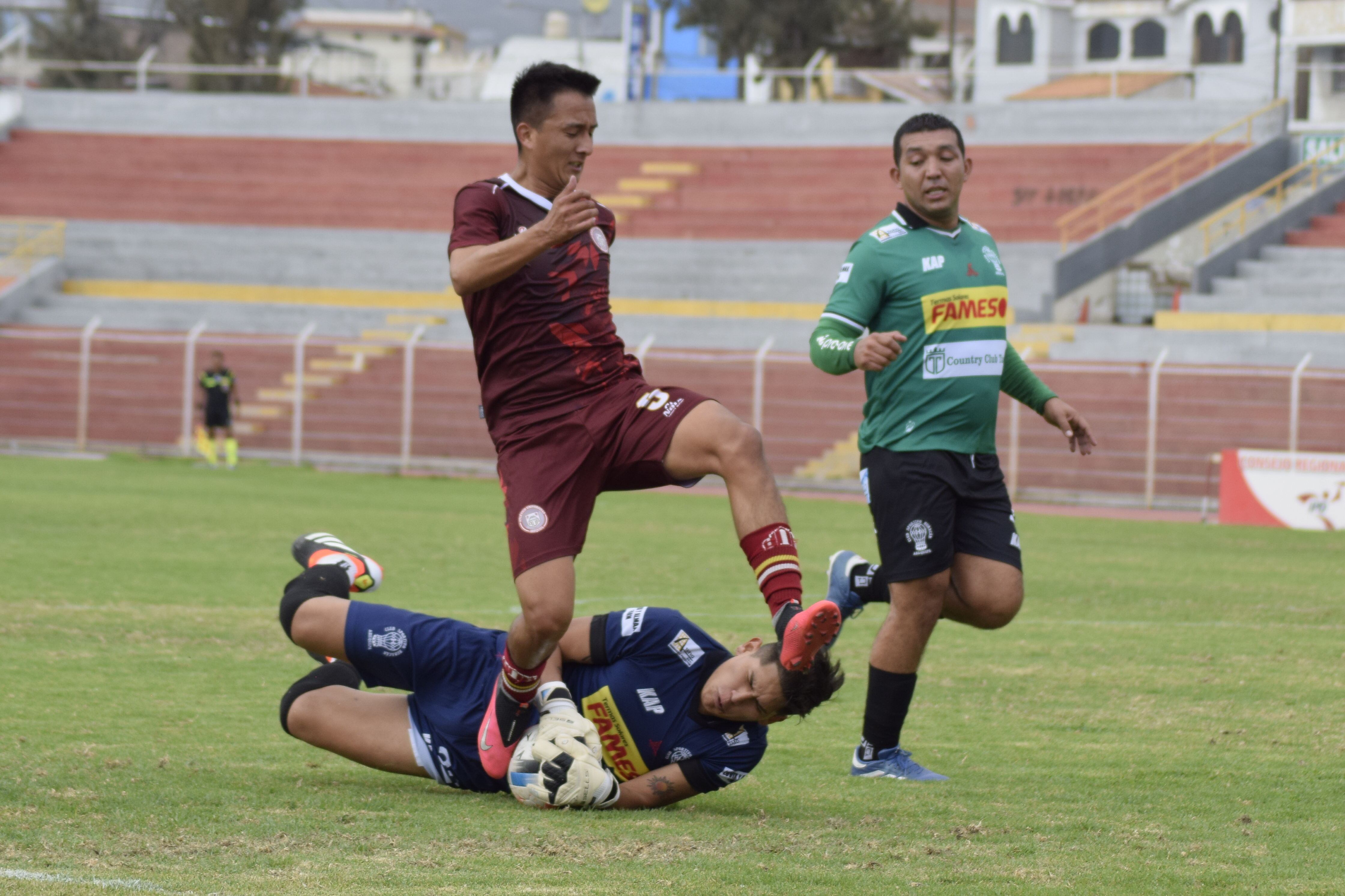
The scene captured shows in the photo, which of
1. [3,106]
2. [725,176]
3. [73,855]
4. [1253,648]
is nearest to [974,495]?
[73,855]

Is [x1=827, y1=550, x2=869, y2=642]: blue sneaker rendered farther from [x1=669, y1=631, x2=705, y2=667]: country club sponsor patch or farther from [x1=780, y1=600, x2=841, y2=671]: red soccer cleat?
[x1=780, y1=600, x2=841, y2=671]: red soccer cleat

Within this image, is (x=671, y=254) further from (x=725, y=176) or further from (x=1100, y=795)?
(x=1100, y=795)

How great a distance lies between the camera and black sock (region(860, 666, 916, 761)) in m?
5.54

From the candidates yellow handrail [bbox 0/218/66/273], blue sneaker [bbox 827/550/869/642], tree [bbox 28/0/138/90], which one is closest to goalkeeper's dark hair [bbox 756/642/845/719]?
blue sneaker [bbox 827/550/869/642]

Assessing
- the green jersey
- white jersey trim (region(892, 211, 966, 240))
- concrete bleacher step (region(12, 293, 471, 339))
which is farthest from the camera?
concrete bleacher step (region(12, 293, 471, 339))

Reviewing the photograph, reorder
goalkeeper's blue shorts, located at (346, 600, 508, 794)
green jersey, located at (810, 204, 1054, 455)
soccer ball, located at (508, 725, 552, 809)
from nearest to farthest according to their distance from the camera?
1. soccer ball, located at (508, 725, 552, 809)
2. goalkeeper's blue shorts, located at (346, 600, 508, 794)
3. green jersey, located at (810, 204, 1054, 455)

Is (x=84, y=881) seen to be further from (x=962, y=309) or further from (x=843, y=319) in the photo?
(x=962, y=309)

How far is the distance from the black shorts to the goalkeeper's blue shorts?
141cm

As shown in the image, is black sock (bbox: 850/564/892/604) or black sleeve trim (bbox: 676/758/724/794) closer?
black sleeve trim (bbox: 676/758/724/794)

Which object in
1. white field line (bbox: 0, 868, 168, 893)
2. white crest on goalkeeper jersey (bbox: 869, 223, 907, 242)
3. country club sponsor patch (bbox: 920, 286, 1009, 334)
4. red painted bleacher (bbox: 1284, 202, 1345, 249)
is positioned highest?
red painted bleacher (bbox: 1284, 202, 1345, 249)

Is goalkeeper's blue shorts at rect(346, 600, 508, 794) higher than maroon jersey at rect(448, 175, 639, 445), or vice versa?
maroon jersey at rect(448, 175, 639, 445)

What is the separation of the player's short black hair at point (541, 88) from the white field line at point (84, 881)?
2.63m

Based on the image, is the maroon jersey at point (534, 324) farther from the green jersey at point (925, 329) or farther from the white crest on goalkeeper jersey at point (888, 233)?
the white crest on goalkeeper jersey at point (888, 233)

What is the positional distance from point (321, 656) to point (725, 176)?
1119 inches
